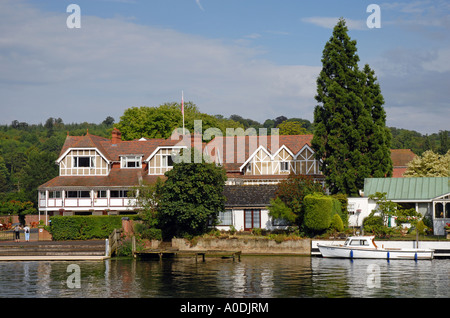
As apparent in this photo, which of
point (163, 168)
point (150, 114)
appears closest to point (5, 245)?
point (163, 168)

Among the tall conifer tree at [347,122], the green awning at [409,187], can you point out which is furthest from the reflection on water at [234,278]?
the tall conifer tree at [347,122]

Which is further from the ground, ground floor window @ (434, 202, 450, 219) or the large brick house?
the large brick house

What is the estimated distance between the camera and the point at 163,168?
7125 cm

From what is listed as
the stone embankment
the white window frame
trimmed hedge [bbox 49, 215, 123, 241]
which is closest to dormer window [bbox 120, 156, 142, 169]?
the white window frame

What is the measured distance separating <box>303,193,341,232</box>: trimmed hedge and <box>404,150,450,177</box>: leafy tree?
87.8ft

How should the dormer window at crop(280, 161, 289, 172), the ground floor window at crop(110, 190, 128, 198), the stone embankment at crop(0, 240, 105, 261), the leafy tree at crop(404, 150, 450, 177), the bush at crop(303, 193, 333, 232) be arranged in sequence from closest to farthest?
the stone embankment at crop(0, 240, 105, 261) → the bush at crop(303, 193, 333, 232) → the ground floor window at crop(110, 190, 128, 198) → the leafy tree at crop(404, 150, 450, 177) → the dormer window at crop(280, 161, 289, 172)

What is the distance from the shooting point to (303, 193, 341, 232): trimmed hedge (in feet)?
171

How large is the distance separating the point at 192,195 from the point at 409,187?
2158cm

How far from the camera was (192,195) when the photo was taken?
53281mm

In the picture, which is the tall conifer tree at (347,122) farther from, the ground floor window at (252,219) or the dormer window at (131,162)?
the dormer window at (131,162)

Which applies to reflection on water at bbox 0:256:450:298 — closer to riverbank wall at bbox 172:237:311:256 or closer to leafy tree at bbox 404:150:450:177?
riverbank wall at bbox 172:237:311:256

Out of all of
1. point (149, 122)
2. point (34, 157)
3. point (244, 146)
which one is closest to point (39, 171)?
point (34, 157)

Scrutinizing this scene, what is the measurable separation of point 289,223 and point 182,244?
33.0ft

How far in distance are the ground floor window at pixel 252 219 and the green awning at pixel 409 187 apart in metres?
10.8
